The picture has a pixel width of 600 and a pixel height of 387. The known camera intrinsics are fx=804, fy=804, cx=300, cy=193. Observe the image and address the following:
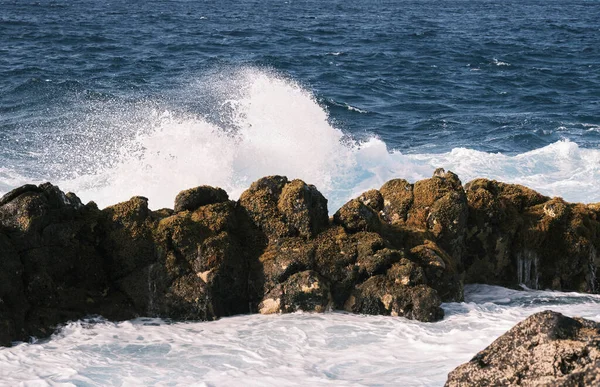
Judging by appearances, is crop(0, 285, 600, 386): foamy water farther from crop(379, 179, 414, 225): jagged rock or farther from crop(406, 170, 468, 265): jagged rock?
crop(379, 179, 414, 225): jagged rock

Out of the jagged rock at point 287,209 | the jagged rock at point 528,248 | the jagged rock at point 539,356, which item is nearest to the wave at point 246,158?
the jagged rock at point 528,248

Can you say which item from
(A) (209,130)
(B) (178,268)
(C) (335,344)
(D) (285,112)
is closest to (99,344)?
(B) (178,268)

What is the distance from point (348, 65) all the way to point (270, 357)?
3292 cm

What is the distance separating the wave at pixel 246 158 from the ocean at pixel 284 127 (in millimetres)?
80

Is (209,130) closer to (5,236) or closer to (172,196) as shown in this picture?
(172,196)

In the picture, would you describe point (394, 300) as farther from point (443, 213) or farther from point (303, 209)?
point (443, 213)

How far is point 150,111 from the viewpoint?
94.0 feet

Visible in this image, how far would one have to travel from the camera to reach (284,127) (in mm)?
25422

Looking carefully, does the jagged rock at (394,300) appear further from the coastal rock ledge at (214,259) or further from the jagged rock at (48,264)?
the jagged rock at (48,264)

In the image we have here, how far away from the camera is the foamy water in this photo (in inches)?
377

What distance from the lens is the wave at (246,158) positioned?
20828 mm

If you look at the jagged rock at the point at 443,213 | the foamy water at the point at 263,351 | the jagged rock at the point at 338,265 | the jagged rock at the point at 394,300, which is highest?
the jagged rock at the point at 443,213

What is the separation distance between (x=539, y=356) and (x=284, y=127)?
19438 mm

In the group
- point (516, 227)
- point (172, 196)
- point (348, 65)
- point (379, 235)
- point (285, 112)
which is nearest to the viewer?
point (379, 235)
